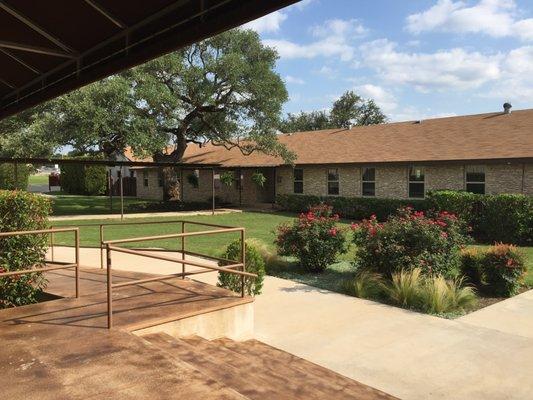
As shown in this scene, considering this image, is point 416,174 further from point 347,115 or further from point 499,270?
point 347,115

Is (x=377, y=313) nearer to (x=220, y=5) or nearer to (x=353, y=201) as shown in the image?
(x=220, y=5)

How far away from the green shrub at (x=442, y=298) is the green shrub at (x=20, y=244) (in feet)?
19.7

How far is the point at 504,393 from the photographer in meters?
4.98

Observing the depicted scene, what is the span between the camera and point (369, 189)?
25.1 metres

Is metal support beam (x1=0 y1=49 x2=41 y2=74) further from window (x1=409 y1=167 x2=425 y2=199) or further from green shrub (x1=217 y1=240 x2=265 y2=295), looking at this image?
window (x1=409 y1=167 x2=425 y2=199)

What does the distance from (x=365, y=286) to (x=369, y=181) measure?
16536 mm

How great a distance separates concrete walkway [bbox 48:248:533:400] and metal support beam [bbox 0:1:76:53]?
4.57 m

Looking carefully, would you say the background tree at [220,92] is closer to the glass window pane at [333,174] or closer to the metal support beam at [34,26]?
the glass window pane at [333,174]

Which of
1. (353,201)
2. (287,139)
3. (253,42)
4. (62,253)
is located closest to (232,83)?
(253,42)

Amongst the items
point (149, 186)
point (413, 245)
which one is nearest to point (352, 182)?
point (413, 245)

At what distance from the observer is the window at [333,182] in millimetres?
26609

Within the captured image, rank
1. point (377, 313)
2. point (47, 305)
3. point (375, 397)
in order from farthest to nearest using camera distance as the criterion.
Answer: point (377, 313) → point (47, 305) → point (375, 397)

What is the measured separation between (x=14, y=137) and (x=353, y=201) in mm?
17566

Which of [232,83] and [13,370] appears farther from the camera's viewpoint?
[232,83]
